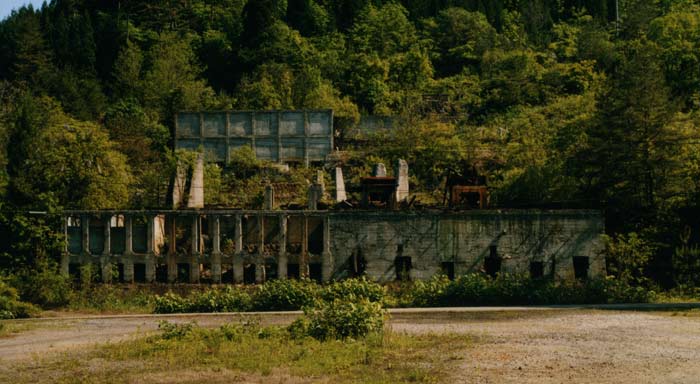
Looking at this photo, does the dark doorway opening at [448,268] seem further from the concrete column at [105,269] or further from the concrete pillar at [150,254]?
the concrete column at [105,269]

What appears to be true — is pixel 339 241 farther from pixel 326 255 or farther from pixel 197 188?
pixel 197 188

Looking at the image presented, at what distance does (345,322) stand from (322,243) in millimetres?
15434

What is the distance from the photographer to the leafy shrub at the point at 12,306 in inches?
1336

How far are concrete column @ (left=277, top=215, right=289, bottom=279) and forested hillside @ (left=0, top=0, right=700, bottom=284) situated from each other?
929cm

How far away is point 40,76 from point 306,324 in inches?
2323

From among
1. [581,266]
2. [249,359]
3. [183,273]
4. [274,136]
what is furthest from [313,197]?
[249,359]

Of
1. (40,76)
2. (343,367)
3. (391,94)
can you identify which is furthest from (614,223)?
(40,76)

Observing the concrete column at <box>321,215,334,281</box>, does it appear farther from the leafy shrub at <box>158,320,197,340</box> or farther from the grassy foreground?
the leafy shrub at <box>158,320,197,340</box>

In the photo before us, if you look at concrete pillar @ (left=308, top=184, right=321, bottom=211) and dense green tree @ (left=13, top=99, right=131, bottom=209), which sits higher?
dense green tree @ (left=13, top=99, right=131, bottom=209)

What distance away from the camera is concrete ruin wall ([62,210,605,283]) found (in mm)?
39000

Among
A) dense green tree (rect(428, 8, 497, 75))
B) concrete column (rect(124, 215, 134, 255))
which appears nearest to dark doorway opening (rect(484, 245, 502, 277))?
concrete column (rect(124, 215, 134, 255))

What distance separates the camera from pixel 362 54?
79.1 m

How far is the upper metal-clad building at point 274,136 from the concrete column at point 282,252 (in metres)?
16.6

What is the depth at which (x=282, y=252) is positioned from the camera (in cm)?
4019
